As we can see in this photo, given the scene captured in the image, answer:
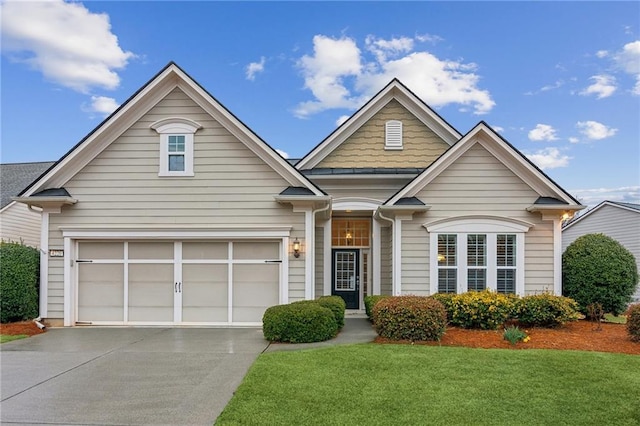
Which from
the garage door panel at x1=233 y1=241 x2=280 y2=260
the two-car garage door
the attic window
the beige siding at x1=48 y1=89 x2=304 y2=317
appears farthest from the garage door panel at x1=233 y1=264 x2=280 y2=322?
the attic window

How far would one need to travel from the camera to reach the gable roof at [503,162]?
11.0 m

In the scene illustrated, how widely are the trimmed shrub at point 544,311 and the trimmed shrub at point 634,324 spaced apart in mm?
1320

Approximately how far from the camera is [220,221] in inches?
432

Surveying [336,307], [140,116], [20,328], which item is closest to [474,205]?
[336,307]

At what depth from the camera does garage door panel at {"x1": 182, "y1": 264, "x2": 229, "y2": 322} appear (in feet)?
36.1

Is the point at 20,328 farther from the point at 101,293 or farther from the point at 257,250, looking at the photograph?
the point at 257,250

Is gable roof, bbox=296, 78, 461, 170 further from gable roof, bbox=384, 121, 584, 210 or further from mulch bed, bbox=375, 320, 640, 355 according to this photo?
mulch bed, bbox=375, 320, 640, 355

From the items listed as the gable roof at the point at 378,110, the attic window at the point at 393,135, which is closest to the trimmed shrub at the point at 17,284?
the gable roof at the point at 378,110

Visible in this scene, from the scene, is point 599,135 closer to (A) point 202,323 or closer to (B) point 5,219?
(A) point 202,323

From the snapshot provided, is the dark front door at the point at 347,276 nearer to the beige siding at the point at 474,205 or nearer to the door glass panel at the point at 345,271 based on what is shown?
the door glass panel at the point at 345,271

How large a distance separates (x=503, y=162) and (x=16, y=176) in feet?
87.3

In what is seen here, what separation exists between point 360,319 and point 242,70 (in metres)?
14.6

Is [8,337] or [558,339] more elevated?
[558,339]

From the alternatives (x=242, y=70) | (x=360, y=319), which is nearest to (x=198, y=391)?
(x=360, y=319)
